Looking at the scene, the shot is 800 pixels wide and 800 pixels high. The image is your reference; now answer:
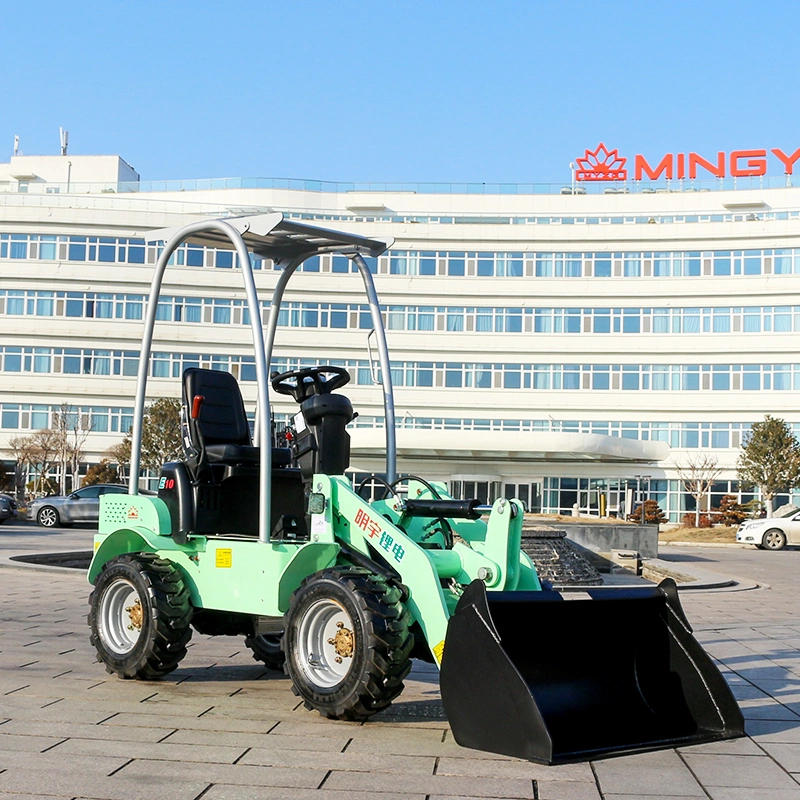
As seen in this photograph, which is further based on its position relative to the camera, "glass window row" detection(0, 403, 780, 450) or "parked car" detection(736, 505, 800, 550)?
"glass window row" detection(0, 403, 780, 450)

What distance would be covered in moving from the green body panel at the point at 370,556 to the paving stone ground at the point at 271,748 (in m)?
0.69

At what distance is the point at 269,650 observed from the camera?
29.2ft

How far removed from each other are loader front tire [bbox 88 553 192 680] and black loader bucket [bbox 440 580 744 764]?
2.61 meters

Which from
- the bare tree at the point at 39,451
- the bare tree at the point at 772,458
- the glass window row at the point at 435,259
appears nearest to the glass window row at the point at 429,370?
the bare tree at the point at 39,451

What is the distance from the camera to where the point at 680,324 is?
64.4 metres

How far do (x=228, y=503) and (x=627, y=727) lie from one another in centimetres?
349

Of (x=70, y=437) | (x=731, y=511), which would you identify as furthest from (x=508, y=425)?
(x=70, y=437)

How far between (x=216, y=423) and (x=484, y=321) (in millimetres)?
57655

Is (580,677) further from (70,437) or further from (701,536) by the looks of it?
(70,437)

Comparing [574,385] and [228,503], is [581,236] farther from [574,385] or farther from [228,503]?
[228,503]

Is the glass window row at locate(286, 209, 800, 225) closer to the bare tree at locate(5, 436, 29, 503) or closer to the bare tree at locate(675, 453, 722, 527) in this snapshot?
the bare tree at locate(675, 453, 722, 527)

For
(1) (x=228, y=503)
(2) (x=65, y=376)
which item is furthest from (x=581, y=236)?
(1) (x=228, y=503)

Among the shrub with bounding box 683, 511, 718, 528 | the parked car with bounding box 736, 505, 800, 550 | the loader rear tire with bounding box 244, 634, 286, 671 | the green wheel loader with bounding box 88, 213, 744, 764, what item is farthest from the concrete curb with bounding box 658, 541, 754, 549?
the green wheel loader with bounding box 88, 213, 744, 764

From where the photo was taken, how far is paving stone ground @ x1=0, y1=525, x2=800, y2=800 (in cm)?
540
